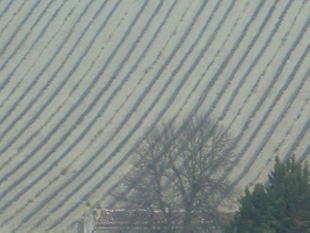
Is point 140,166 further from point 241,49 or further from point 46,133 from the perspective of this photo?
point 241,49

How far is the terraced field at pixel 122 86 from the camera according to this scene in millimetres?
41500

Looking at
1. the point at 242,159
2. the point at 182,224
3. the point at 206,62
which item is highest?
the point at 206,62

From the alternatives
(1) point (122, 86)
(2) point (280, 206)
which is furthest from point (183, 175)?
(1) point (122, 86)

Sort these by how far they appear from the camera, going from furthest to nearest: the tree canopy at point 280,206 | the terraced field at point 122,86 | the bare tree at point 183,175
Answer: the terraced field at point 122,86
the bare tree at point 183,175
the tree canopy at point 280,206

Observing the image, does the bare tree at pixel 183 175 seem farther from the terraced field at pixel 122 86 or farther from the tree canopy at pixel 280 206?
the tree canopy at pixel 280 206

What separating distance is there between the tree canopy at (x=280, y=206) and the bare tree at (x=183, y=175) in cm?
821

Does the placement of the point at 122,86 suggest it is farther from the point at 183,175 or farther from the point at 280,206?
the point at 280,206

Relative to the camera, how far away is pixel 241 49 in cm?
4744

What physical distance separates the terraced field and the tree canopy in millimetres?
15740

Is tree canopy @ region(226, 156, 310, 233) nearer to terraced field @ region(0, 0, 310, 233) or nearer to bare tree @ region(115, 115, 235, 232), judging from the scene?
bare tree @ region(115, 115, 235, 232)

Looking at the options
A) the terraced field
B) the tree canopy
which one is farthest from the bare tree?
the tree canopy

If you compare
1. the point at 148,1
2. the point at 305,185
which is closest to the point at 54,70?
the point at 148,1

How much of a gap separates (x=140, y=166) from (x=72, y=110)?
467 inches

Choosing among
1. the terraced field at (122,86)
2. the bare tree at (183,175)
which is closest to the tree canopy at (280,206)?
the bare tree at (183,175)
